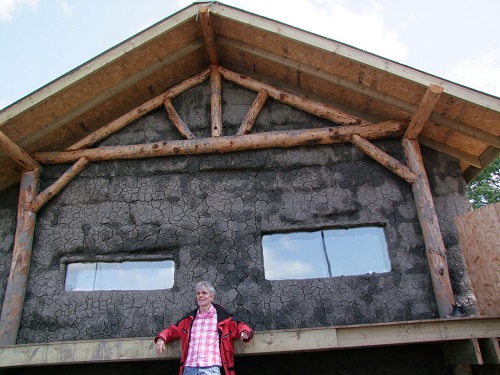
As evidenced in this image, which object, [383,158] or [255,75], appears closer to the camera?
[383,158]

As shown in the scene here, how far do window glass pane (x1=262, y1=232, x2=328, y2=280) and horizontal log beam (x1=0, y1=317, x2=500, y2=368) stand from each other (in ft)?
4.65

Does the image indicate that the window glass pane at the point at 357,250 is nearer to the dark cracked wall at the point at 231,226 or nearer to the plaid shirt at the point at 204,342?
the dark cracked wall at the point at 231,226

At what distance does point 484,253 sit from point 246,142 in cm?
336

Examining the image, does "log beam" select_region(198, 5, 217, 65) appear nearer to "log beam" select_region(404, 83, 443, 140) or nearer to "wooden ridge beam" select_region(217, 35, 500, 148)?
"wooden ridge beam" select_region(217, 35, 500, 148)

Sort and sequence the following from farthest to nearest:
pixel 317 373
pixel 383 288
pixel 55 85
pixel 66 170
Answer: pixel 66 170, pixel 55 85, pixel 383 288, pixel 317 373

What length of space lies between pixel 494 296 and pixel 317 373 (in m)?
2.17

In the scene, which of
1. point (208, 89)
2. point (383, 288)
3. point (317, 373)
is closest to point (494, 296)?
point (383, 288)

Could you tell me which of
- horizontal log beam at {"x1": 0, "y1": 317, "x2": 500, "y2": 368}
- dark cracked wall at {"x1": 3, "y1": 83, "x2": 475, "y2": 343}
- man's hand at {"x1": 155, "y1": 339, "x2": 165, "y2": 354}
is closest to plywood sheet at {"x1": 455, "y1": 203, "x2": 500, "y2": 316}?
horizontal log beam at {"x1": 0, "y1": 317, "x2": 500, "y2": 368}

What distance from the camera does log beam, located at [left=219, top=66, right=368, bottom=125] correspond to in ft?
21.8

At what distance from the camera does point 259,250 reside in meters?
6.02

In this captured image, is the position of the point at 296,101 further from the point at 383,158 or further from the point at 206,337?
the point at 206,337

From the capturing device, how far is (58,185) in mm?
6461

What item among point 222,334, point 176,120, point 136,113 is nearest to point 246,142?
point 176,120

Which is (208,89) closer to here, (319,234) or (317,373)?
(319,234)
